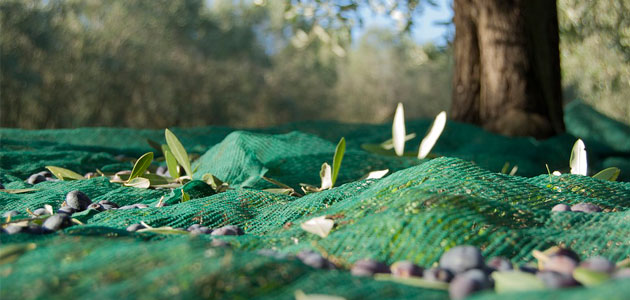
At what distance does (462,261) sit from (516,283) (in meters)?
0.12

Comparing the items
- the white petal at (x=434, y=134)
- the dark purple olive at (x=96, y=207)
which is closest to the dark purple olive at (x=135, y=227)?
the dark purple olive at (x=96, y=207)

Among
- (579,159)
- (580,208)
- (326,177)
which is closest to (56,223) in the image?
(326,177)

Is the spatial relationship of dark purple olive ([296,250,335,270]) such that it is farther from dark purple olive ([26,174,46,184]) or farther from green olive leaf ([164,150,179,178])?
dark purple olive ([26,174,46,184])

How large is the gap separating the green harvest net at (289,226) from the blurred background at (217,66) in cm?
288

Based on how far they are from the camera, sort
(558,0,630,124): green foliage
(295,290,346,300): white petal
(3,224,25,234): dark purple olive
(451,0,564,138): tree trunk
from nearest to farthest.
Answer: (295,290,346,300): white petal → (3,224,25,234): dark purple olive → (451,0,564,138): tree trunk → (558,0,630,124): green foliage

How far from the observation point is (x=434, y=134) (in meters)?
1.90

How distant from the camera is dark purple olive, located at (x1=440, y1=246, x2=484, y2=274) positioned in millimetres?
785

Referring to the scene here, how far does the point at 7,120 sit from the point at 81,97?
116 centimetres

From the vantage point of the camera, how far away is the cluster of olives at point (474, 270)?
0.67 metres

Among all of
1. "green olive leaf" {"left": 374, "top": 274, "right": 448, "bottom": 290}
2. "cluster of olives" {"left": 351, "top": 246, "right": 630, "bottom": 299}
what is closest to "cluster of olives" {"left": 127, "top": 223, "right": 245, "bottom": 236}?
"cluster of olives" {"left": 351, "top": 246, "right": 630, "bottom": 299}

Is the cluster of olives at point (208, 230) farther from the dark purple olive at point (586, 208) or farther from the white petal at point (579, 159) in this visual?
the white petal at point (579, 159)

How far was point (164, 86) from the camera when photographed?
10141mm

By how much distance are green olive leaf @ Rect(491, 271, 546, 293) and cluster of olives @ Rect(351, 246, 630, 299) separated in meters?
0.01

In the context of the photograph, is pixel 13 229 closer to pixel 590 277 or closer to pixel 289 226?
pixel 289 226
